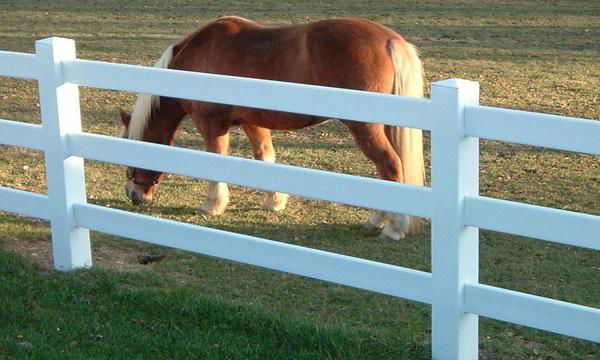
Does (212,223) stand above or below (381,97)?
below

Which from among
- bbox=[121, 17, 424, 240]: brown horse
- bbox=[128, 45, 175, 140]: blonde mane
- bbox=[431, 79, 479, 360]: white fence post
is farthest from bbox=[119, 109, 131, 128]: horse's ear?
bbox=[431, 79, 479, 360]: white fence post

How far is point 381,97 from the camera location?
15.0ft

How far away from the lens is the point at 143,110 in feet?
26.7

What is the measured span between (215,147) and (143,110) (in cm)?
63

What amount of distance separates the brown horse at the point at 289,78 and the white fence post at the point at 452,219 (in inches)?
109

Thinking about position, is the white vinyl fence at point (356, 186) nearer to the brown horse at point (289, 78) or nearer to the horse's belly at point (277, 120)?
the brown horse at point (289, 78)

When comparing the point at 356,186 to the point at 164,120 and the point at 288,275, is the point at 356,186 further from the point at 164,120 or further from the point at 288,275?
the point at 164,120

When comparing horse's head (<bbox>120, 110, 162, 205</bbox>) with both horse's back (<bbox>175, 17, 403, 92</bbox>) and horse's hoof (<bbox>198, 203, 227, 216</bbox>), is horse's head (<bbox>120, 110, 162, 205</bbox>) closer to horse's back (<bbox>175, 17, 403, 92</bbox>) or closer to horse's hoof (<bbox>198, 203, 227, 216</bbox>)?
horse's hoof (<bbox>198, 203, 227, 216</bbox>)

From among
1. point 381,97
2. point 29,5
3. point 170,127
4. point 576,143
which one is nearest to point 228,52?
point 170,127

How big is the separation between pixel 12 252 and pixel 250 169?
6.49 feet

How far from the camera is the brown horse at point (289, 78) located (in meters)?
7.38

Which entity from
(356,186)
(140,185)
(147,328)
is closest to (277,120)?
(140,185)

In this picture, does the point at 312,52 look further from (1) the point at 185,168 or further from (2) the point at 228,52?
(1) the point at 185,168

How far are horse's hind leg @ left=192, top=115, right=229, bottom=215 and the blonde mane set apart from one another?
348 millimetres
